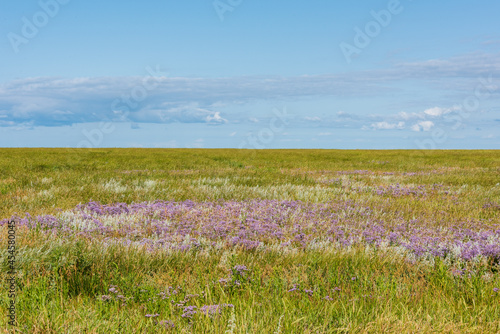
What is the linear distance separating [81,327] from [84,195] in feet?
27.4

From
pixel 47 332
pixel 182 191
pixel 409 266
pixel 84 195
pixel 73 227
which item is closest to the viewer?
pixel 47 332

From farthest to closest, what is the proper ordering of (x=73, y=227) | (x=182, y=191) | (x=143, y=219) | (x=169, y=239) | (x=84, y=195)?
(x=182, y=191) → (x=84, y=195) → (x=143, y=219) → (x=73, y=227) → (x=169, y=239)

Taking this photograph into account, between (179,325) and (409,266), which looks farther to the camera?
(409,266)

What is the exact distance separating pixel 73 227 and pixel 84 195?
4.19 meters

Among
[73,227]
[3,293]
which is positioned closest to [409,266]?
[3,293]

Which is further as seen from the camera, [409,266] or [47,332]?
[409,266]

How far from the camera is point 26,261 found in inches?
179

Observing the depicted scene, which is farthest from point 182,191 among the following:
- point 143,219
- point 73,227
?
point 73,227

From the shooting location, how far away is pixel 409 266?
500 cm

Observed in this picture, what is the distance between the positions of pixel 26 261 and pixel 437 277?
4879mm

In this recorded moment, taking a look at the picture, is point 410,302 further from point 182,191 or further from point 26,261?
point 182,191

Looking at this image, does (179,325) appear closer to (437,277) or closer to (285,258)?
(285,258)

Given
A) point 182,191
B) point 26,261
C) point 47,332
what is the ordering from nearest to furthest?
1. point 47,332
2. point 26,261
3. point 182,191

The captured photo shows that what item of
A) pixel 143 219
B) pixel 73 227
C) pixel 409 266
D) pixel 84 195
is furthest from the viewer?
pixel 84 195
